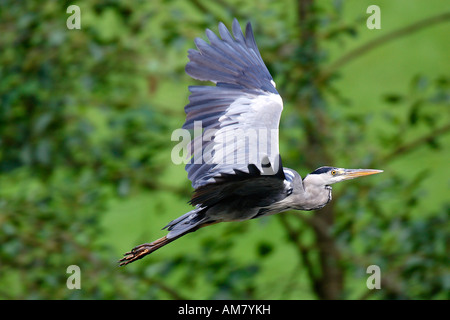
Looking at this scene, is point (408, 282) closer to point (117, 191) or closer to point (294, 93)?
point (294, 93)

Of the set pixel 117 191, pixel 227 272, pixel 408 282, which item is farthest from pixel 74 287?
pixel 408 282

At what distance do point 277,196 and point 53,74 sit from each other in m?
2.45

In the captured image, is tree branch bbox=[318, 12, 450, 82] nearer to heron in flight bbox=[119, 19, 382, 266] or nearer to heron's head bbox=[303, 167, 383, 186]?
heron in flight bbox=[119, 19, 382, 266]

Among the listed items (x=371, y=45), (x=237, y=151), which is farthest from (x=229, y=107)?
(x=371, y=45)

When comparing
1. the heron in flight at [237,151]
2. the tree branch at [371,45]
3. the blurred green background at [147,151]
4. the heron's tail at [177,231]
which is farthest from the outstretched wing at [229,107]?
the tree branch at [371,45]

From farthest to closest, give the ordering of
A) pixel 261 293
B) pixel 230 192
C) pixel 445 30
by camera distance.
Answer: pixel 445 30
pixel 261 293
pixel 230 192

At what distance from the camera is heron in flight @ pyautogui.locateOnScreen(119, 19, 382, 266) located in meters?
1.99

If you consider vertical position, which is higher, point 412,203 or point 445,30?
point 445,30

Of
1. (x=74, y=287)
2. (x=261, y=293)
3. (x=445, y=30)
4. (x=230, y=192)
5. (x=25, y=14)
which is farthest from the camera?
(x=445, y=30)

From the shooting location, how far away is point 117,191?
13.1ft

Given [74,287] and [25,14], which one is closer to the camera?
[74,287]

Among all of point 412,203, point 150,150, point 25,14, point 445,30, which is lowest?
point 412,203

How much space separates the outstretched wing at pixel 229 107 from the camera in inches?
90.4

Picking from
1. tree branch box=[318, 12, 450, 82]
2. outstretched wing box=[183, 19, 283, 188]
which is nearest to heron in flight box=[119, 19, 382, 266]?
outstretched wing box=[183, 19, 283, 188]
